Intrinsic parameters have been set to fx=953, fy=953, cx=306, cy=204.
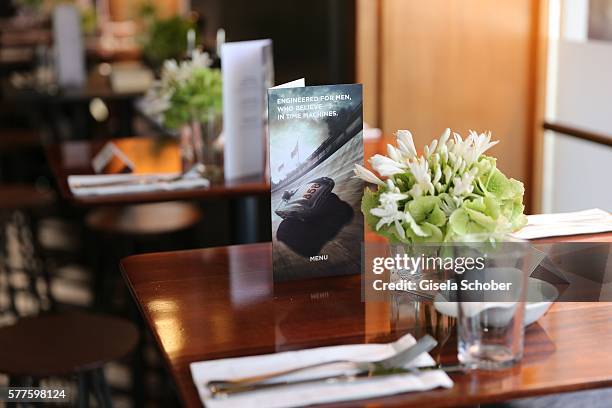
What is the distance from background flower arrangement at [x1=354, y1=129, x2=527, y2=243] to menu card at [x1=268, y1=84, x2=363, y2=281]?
0.49ft

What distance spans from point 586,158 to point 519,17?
65 centimetres

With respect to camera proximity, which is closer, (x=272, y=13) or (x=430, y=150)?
(x=430, y=150)

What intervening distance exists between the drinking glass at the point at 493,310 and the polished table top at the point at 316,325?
0.09ft

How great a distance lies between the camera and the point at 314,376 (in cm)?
122

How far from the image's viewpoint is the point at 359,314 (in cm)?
149

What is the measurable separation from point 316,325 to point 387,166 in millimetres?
265

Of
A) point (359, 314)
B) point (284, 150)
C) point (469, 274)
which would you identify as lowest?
point (359, 314)

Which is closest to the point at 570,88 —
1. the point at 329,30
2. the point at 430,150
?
the point at 329,30

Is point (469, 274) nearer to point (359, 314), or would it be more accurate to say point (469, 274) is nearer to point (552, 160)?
point (359, 314)

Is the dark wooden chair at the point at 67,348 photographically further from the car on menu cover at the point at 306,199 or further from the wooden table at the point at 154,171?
the car on menu cover at the point at 306,199

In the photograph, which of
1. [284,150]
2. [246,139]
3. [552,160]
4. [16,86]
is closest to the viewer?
[284,150]

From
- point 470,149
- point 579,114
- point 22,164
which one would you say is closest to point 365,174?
point 470,149

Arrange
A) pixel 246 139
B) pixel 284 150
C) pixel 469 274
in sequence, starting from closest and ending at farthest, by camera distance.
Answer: pixel 469 274 < pixel 284 150 < pixel 246 139

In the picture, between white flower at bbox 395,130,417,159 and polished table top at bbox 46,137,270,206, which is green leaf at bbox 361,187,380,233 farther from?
polished table top at bbox 46,137,270,206
